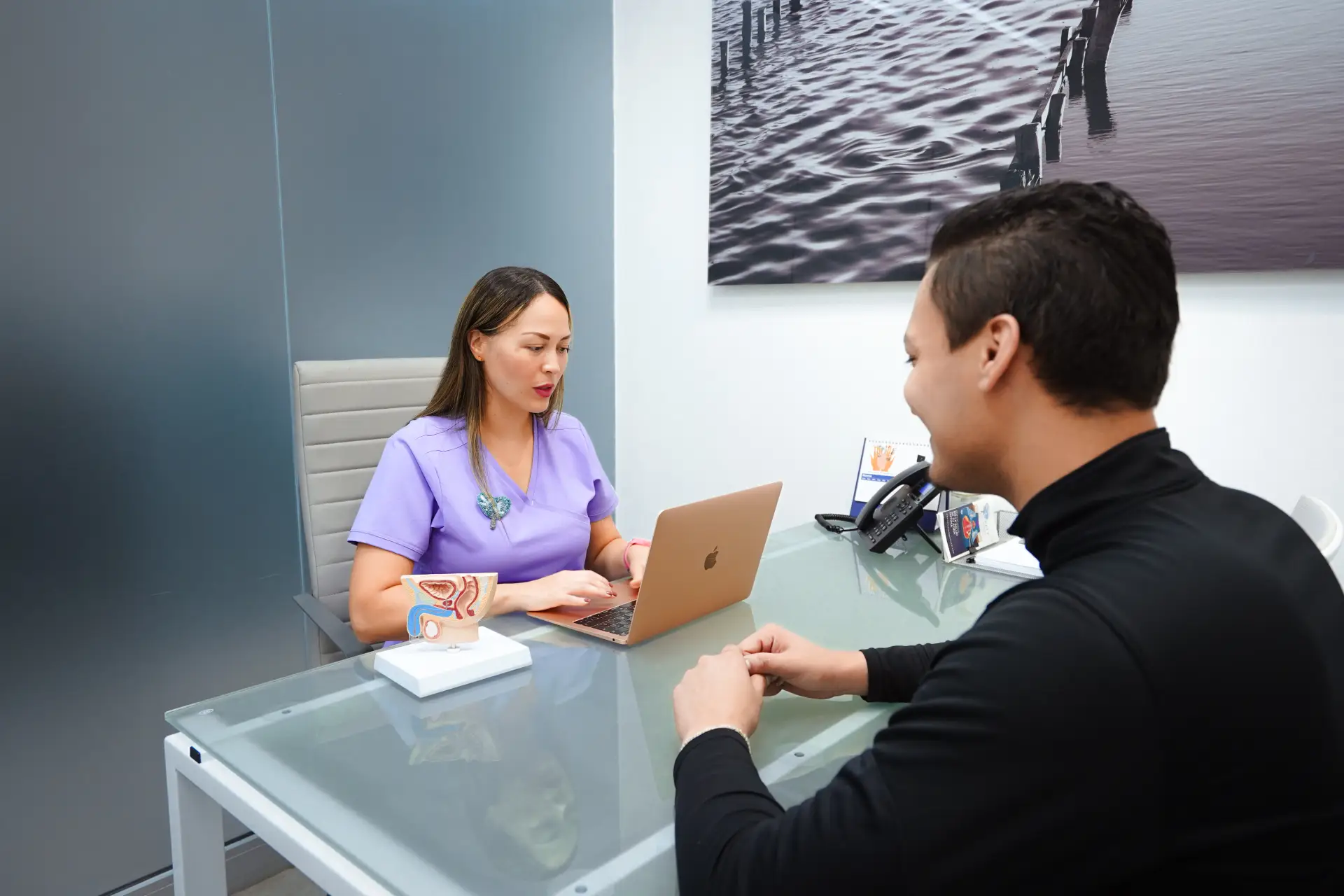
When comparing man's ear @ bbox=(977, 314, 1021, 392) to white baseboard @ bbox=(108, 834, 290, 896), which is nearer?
man's ear @ bbox=(977, 314, 1021, 392)

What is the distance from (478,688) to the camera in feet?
3.70

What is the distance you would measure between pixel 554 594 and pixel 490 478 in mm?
398

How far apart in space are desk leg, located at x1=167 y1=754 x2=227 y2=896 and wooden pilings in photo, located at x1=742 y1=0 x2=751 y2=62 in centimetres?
239

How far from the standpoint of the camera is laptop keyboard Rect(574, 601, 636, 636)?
135 cm

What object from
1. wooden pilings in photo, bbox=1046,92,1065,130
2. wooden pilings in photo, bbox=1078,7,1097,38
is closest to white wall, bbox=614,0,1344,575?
wooden pilings in photo, bbox=1046,92,1065,130

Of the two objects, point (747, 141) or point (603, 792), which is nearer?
point (603, 792)

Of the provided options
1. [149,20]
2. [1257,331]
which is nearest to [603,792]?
[1257,331]

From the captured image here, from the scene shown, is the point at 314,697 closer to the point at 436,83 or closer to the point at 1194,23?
the point at 436,83

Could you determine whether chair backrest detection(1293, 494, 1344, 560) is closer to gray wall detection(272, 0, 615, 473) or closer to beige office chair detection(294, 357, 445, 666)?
beige office chair detection(294, 357, 445, 666)

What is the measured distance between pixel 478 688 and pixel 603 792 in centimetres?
32

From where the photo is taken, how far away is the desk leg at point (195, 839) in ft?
3.50

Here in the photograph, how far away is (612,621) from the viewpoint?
1396 millimetres

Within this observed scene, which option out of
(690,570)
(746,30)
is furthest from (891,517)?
(746,30)

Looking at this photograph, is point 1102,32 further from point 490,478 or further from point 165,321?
point 165,321
